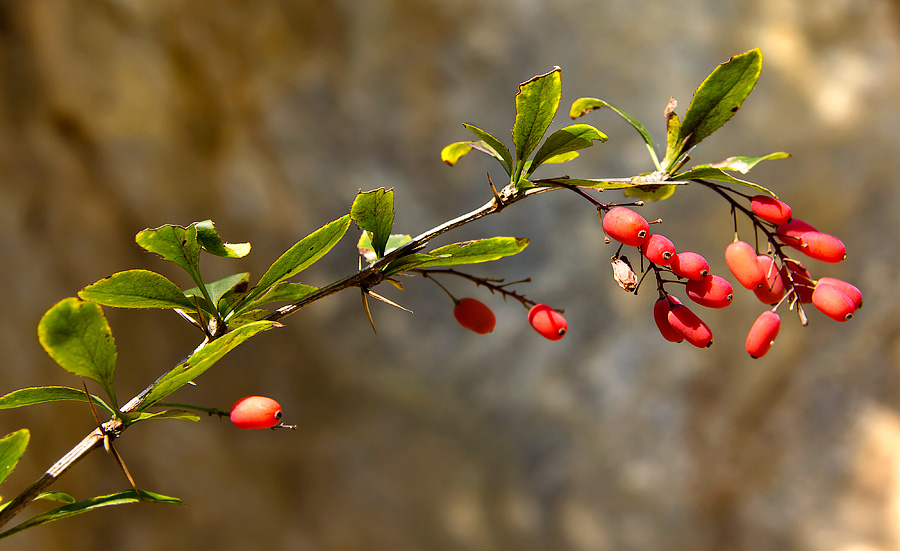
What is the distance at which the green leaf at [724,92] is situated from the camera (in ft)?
1.58

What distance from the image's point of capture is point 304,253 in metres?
0.47

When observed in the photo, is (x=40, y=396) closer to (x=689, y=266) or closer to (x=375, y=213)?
(x=375, y=213)

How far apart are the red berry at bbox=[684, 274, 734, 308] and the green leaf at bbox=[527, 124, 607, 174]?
0.14 m

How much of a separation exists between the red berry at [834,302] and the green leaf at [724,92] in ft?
0.52

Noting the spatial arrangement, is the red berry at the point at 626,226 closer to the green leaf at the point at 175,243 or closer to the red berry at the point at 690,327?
the red berry at the point at 690,327

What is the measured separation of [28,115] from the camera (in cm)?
171

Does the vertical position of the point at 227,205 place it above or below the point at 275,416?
above

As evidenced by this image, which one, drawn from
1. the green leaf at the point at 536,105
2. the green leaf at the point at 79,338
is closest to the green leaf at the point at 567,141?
the green leaf at the point at 536,105

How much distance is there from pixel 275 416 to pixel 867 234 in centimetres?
241

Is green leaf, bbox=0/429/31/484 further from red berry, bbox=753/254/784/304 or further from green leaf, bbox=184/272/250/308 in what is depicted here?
red berry, bbox=753/254/784/304

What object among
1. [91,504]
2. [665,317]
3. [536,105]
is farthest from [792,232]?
[91,504]

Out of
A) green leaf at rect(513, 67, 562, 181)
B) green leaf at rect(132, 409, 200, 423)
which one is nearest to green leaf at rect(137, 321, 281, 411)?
green leaf at rect(132, 409, 200, 423)

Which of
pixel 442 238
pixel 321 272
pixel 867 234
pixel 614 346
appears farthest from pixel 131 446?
pixel 867 234

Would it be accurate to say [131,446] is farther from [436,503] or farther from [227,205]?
[436,503]
